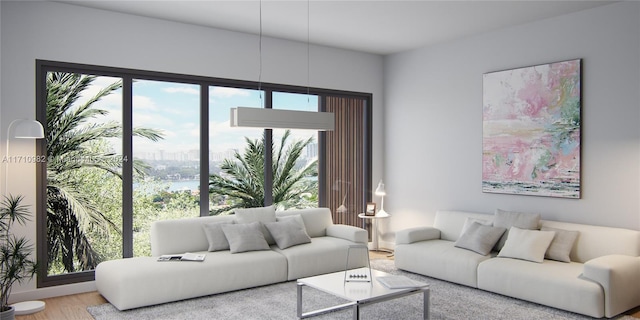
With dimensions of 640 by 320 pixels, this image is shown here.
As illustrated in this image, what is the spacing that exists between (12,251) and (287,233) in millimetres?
2673

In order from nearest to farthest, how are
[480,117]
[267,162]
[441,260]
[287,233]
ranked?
[441,260] → [287,233] → [480,117] → [267,162]

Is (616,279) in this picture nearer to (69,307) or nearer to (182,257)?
(182,257)

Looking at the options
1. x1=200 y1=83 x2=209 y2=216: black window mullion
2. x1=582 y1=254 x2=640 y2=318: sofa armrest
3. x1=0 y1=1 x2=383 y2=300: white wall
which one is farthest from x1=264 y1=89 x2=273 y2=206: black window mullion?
x1=582 y1=254 x2=640 y2=318: sofa armrest

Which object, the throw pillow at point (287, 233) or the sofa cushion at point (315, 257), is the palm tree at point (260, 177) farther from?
the sofa cushion at point (315, 257)

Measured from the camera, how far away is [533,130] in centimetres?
564

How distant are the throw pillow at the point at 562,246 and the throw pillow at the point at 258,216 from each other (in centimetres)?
296

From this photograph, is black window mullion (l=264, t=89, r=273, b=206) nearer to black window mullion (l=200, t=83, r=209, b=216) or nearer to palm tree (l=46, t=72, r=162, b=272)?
black window mullion (l=200, t=83, r=209, b=216)

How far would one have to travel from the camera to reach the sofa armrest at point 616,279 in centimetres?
420

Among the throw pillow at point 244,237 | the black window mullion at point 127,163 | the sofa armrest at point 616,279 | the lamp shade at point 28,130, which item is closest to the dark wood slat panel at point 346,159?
the throw pillow at point 244,237

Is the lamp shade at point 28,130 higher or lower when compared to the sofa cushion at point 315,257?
higher

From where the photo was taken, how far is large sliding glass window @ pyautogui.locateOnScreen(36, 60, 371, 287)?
5.09 m

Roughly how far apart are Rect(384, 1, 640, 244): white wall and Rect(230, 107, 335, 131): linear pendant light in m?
2.49

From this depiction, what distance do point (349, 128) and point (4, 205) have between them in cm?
442

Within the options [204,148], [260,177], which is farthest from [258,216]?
[204,148]
